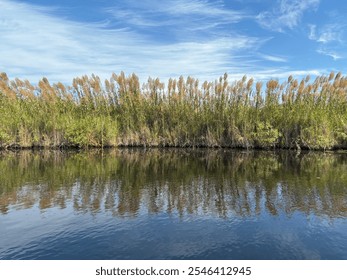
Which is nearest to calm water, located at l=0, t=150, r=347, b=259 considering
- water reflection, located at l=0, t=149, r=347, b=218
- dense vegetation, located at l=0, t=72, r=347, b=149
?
water reflection, located at l=0, t=149, r=347, b=218

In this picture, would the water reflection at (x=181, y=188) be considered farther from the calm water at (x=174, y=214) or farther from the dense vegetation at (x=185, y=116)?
the dense vegetation at (x=185, y=116)

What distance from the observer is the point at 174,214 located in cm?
1038

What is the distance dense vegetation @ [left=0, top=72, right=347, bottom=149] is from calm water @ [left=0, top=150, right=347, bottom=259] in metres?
12.7

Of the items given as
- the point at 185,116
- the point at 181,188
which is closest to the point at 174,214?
the point at 181,188

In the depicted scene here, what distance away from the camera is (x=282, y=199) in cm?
1194

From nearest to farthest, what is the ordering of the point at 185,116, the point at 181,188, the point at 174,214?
the point at 174,214, the point at 181,188, the point at 185,116

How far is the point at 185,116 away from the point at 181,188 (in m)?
20.3

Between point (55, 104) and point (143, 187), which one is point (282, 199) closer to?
point (143, 187)

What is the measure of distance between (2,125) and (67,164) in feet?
44.3

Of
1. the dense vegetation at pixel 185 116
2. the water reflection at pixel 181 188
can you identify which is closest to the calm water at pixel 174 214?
the water reflection at pixel 181 188

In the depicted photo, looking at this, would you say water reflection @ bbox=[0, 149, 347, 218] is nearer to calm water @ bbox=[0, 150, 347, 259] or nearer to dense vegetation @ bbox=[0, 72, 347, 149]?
calm water @ bbox=[0, 150, 347, 259]

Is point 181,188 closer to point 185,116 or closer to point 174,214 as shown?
point 174,214

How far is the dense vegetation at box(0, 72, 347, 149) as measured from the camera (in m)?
30.2
